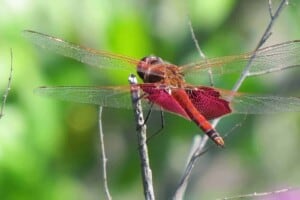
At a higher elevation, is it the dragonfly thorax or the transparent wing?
the dragonfly thorax

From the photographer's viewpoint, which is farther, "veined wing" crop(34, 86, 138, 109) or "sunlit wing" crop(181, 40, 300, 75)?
Result: "sunlit wing" crop(181, 40, 300, 75)

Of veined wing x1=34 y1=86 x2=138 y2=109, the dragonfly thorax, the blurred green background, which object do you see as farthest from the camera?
the blurred green background

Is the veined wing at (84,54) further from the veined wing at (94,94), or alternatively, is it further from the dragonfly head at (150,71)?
the veined wing at (94,94)

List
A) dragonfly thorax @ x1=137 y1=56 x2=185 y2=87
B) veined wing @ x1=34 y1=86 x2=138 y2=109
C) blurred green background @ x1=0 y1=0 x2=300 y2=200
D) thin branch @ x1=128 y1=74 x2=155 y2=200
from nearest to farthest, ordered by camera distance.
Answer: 1. thin branch @ x1=128 y1=74 x2=155 y2=200
2. veined wing @ x1=34 y1=86 x2=138 y2=109
3. dragonfly thorax @ x1=137 y1=56 x2=185 y2=87
4. blurred green background @ x1=0 y1=0 x2=300 y2=200

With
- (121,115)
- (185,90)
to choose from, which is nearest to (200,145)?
(185,90)

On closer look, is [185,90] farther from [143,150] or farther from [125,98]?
[143,150]

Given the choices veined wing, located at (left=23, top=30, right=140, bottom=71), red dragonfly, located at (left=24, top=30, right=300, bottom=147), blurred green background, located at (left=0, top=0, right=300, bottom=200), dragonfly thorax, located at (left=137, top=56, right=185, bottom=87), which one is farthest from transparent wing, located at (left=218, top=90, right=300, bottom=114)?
blurred green background, located at (left=0, top=0, right=300, bottom=200)

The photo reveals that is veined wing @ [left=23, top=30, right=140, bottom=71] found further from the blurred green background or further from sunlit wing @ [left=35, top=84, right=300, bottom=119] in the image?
the blurred green background
